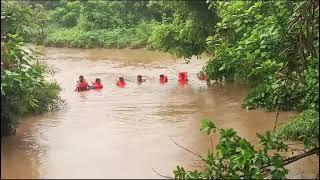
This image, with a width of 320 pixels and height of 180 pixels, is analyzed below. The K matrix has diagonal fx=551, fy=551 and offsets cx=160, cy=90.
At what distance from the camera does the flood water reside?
23.4ft

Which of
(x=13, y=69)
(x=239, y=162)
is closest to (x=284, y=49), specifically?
(x=239, y=162)

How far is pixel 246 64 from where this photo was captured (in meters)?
12.0

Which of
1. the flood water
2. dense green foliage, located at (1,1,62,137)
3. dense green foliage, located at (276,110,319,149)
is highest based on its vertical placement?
dense green foliage, located at (1,1,62,137)

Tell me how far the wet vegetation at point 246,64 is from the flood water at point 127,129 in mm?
452

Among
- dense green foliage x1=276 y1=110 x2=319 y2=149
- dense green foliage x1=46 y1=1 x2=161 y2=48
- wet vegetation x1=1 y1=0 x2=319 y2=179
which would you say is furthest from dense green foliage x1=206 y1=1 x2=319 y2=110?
dense green foliage x1=46 y1=1 x2=161 y2=48

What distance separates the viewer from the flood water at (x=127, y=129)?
7141 millimetres

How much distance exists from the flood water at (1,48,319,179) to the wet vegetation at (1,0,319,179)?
1.48ft

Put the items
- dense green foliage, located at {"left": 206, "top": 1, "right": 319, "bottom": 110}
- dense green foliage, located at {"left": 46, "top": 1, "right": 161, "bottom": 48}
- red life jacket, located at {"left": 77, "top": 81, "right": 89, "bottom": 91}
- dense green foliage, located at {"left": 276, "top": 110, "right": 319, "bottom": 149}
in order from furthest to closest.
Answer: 1. dense green foliage, located at {"left": 46, "top": 1, "right": 161, "bottom": 48}
2. red life jacket, located at {"left": 77, "top": 81, "right": 89, "bottom": 91}
3. dense green foliage, located at {"left": 276, "top": 110, "right": 319, "bottom": 149}
4. dense green foliage, located at {"left": 206, "top": 1, "right": 319, "bottom": 110}

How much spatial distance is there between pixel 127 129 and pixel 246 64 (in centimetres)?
303

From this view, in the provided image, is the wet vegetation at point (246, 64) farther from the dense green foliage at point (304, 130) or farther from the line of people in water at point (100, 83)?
the line of people in water at point (100, 83)

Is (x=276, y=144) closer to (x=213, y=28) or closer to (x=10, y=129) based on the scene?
(x=10, y=129)

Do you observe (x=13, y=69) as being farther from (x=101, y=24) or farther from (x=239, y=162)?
(x=101, y=24)

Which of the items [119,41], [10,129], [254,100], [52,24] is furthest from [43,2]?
[10,129]

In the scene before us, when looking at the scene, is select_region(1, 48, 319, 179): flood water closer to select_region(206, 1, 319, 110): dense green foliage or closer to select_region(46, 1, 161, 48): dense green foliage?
select_region(206, 1, 319, 110): dense green foliage
